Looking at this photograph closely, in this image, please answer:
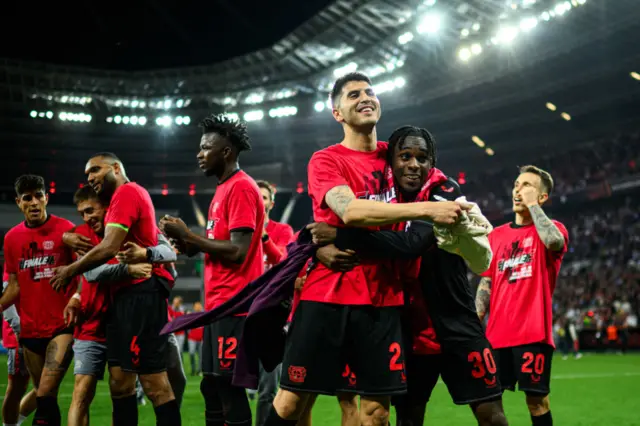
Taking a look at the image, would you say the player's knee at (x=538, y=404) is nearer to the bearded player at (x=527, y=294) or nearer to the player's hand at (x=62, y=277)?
the bearded player at (x=527, y=294)

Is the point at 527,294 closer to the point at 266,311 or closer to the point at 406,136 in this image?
the point at 406,136

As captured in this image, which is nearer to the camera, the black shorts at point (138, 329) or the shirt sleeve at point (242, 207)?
the shirt sleeve at point (242, 207)

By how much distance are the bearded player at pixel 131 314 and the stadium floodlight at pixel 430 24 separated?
946 inches

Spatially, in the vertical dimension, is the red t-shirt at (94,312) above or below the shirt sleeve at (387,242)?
below

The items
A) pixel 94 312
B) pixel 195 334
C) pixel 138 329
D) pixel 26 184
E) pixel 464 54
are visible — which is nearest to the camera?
pixel 138 329

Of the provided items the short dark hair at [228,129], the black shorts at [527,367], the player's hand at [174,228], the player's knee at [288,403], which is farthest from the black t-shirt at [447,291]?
the short dark hair at [228,129]

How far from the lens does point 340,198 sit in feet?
11.6

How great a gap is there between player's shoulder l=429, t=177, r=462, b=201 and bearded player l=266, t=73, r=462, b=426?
30 centimetres

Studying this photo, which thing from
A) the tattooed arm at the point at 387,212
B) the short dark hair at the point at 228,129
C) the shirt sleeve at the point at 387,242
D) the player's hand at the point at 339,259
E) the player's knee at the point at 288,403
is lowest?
the player's knee at the point at 288,403

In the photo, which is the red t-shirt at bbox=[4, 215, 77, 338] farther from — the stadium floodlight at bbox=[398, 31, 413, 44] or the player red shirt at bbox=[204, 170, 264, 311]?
the stadium floodlight at bbox=[398, 31, 413, 44]

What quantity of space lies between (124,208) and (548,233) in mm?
3179

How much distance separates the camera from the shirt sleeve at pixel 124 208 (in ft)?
16.2

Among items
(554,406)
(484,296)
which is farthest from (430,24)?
(484,296)

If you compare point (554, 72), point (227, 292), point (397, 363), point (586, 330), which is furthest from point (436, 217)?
point (554, 72)
